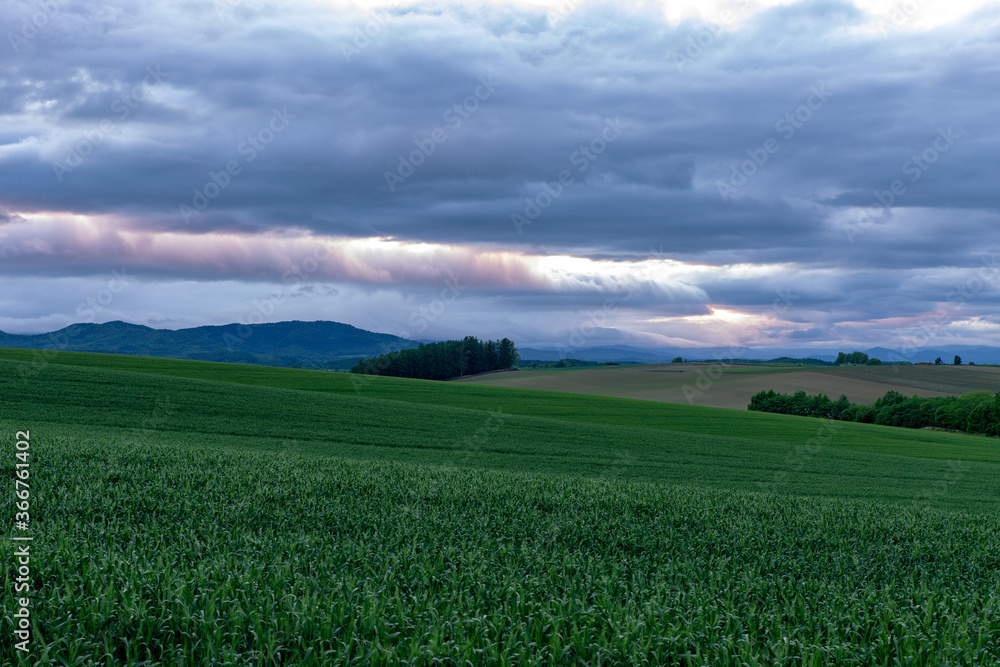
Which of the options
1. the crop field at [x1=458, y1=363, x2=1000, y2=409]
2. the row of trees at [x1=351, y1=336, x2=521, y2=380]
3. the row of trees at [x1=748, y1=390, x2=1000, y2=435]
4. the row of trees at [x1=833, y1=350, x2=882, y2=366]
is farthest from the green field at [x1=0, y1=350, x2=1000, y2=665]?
the row of trees at [x1=833, y1=350, x2=882, y2=366]

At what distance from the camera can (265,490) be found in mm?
12102

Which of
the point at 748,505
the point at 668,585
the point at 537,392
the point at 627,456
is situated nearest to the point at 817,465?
the point at 627,456

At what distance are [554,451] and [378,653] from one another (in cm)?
2939

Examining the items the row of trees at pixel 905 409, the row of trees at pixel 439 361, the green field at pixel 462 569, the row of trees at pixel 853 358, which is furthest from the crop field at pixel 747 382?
the green field at pixel 462 569

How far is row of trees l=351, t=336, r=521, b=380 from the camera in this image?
361 ft

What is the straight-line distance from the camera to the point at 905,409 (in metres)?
84.1

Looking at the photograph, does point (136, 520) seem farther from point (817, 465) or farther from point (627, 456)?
point (817, 465)

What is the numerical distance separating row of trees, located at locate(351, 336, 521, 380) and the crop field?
7398 millimetres

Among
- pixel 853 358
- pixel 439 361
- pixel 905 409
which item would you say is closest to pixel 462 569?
pixel 905 409

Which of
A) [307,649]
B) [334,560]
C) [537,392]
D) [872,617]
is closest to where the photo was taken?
[307,649]

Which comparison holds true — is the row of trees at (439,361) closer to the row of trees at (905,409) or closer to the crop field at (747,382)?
the crop field at (747,382)

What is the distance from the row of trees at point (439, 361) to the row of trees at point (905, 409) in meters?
52.7

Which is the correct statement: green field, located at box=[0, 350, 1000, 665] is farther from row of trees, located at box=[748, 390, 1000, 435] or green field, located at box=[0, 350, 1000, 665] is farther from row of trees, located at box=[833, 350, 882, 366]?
row of trees, located at box=[833, 350, 882, 366]

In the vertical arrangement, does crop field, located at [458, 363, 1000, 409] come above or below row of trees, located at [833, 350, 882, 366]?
below
